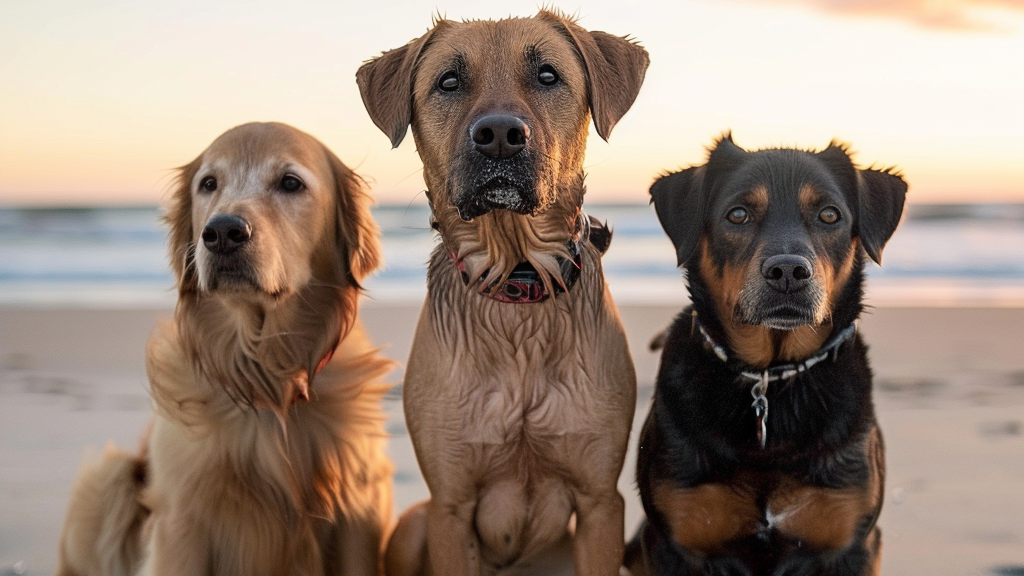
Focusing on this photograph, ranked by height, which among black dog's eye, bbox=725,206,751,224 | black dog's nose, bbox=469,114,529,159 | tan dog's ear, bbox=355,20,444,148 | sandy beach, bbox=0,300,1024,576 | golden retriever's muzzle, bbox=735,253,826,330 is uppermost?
tan dog's ear, bbox=355,20,444,148

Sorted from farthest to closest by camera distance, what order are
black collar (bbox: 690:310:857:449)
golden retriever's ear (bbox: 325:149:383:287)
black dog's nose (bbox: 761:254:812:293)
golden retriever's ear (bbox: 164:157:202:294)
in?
golden retriever's ear (bbox: 325:149:383:287), golden retriever's ear (bbox: 164:157:202:294), black collar (bbox: 690:310:857:449), black dog's nose (bbox: 761:254:812:293)

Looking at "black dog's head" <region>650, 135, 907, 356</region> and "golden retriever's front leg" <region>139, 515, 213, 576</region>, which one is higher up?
"black dog's head" <region>650, 135, 907, 356</region>

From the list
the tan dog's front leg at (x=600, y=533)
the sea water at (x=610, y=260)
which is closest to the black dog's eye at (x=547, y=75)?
the tan dog's front leg at (x=600, y=533)

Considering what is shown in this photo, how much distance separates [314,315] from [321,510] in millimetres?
727

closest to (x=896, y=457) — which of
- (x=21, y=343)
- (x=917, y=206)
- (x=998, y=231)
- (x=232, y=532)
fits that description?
(x=232, y=532)

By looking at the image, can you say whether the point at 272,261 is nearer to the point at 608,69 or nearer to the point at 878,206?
the point at 608,69

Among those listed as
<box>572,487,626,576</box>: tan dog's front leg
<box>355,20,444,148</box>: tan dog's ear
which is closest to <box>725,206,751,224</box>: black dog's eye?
<box>572,487,626,576</box>: tan dog's front leg

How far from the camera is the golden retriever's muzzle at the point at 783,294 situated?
11.0 feet

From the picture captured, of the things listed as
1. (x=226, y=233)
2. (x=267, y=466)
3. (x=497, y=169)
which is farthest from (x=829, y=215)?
(x=267, y=466)

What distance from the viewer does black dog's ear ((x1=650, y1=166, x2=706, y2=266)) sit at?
12.2ft

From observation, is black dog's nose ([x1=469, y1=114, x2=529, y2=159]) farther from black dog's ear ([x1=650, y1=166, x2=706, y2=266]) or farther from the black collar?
the black collar

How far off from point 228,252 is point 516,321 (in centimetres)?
102

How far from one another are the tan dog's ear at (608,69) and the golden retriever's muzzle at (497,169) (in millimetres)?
454

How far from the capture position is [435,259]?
3.82m
